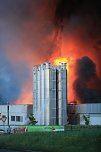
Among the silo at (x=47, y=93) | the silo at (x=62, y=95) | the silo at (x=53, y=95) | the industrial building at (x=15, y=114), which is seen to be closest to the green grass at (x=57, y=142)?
the silo at (x=47, y=93)

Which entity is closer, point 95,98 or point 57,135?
point 57,135

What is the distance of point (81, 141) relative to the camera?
173 ft

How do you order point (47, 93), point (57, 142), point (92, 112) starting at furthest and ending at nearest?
point (47, 93), point (92, 112), point (57, 142)

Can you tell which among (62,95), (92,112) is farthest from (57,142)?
(62,95)

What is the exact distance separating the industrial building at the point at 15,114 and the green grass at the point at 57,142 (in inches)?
2639

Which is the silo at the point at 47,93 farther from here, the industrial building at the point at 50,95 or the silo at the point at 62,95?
the silo at the point at 62,95

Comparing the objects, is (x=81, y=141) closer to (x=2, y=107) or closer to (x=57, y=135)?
(x=57, y=135)

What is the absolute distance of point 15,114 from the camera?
138875 mm

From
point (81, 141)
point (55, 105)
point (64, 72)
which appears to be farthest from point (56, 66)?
point (81, 141)

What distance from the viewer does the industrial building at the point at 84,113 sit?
125 meters

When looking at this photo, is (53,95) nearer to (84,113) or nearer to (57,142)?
(84,113)

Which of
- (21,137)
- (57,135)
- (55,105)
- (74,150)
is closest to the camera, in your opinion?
(74,150)

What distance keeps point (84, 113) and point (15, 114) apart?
24.8 metres

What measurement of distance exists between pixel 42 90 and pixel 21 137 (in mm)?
65233
